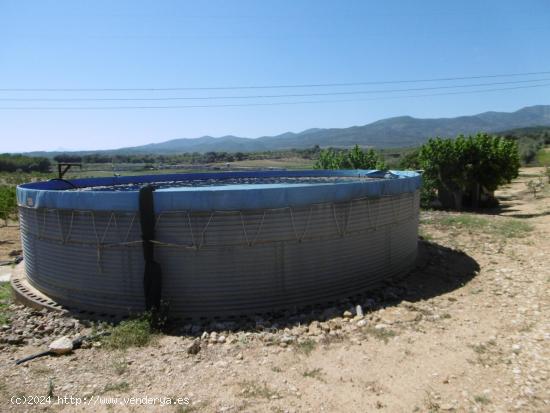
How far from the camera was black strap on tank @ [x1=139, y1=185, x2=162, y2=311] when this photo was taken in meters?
9.68

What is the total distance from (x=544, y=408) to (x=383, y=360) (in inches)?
97.2

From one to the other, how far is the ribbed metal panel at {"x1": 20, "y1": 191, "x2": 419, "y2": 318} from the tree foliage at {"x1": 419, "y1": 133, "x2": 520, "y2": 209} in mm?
Answer: 19613

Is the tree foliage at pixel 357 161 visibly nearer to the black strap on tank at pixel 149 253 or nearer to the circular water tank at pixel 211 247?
the circular water tank at pixel 211 247

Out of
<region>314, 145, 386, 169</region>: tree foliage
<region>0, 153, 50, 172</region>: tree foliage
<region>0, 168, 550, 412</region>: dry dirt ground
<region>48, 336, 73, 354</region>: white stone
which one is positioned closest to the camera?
<region>0, 168, 550, 412</region>: dry dirt ground

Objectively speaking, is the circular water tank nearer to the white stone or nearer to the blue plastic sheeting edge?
the blue plastic sheeting edge

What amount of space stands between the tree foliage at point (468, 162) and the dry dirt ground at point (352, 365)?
60.3 ft

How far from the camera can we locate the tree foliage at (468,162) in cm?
2789

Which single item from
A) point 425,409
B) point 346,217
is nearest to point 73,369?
point 425,409

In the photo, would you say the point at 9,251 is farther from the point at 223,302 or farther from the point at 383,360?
the point at 383,360

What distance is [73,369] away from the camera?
7902 millimetres

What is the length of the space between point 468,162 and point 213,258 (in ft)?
77.4

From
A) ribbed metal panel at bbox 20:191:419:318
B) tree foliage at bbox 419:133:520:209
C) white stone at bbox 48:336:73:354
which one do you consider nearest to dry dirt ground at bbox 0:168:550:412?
white stone at bbox 48:336:73:354

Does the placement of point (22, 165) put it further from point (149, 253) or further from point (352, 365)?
point (352, 365)

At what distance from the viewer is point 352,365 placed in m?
7.49
